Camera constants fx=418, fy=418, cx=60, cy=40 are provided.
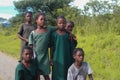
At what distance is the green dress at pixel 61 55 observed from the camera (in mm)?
7086

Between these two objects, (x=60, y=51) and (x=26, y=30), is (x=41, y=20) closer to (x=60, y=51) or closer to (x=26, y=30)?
(x=60, y=51)

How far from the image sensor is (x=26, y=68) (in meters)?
6.35

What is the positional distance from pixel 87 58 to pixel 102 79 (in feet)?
12.2

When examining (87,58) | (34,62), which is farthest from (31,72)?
(87,58)

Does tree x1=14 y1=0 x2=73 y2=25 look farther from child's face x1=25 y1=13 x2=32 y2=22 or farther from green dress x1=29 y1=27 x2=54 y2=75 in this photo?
green dress x1=29 y1=27 x2=54 y2=75

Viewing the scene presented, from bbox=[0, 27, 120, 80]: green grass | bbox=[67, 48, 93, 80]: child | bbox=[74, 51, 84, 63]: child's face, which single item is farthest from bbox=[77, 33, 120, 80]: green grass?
bbox=[74, 51, 84, 63]: child's face

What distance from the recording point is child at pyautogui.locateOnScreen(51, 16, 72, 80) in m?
7.07

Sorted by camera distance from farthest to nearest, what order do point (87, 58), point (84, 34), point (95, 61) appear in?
point (84, 34), point (87, 58), point (95, 61)

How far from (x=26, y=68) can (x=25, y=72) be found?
0.07m

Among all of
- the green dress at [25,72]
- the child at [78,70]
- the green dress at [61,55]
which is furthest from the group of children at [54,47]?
the green dress at [25,72]

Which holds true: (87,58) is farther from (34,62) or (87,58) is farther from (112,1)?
(34,62)

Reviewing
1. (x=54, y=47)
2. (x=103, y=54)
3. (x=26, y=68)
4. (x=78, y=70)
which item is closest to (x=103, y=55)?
(x=103, y=54)

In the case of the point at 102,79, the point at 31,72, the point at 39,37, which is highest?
the point at 39,37

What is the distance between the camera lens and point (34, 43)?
7234mm
